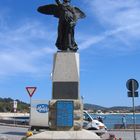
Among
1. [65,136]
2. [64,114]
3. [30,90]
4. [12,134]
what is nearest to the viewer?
[65,136]

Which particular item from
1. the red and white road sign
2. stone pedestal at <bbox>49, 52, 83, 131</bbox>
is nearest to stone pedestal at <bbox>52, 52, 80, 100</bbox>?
stone pedestal at <bbox>49, 52, 83, 131</bbox>

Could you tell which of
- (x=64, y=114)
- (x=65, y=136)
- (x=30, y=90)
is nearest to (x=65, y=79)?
(x=64, y=114)

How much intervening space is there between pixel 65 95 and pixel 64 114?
75 centimetres

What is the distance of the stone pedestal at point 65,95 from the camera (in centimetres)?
1611

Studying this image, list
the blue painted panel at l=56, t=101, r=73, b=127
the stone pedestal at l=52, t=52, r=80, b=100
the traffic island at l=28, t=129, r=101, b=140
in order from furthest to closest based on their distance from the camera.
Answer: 1. the stone pedestal at l=52, t=52, r=80, b=100
2. the blue painted panel at l=56, t=101, r=73, b=127
3. the traffic island at l=28, t=129, r=101, b=140

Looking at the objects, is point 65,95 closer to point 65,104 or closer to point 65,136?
point 65,104

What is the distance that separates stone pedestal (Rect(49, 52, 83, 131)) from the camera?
16109 mm

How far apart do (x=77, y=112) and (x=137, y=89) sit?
461 cm

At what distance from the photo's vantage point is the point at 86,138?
15.6m

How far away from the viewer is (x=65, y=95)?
1655cm

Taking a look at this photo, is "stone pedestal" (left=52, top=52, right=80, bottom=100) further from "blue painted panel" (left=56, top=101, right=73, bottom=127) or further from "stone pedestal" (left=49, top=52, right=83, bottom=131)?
"blue painted panel" (left=56, top=101, right=73, bottom=127)

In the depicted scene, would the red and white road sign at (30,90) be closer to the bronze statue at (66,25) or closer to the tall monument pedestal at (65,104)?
the bronze statue at (66,25)

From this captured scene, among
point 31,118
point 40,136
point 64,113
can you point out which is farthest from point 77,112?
point 31,118

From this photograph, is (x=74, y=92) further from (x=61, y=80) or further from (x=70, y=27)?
(x=70, y=27)
